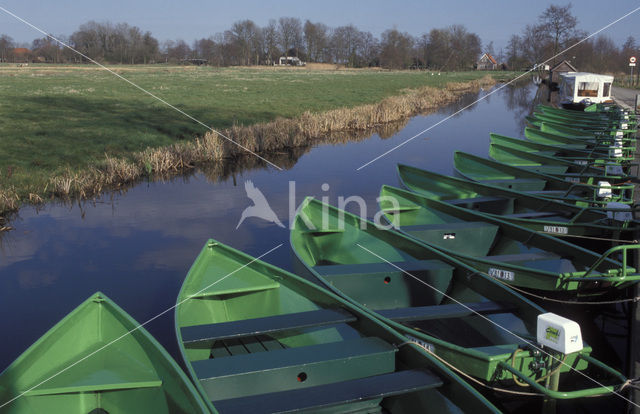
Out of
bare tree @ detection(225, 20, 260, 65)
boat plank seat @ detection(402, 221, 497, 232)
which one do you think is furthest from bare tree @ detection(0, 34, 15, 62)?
boat plank seat @ detection(402, 221, 497, 232)

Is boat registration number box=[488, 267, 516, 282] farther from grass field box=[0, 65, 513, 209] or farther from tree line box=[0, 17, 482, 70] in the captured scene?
tree line box=[0, 17, 482, 70]

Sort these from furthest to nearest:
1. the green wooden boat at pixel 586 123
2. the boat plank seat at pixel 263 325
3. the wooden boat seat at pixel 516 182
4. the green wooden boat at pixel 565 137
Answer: the green wooden boat at pixel 586 123 < the green wooden boat at pixel 565 137 < the wooden boat seat at pixel 516 182 < the boat plank seat at pixel 263 325

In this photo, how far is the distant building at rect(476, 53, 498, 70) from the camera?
101125 mm

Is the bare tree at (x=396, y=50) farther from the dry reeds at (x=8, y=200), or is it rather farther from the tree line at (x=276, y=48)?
the dry reeds at (x=8, y=200)

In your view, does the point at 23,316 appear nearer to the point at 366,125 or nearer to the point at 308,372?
the point at 308,372

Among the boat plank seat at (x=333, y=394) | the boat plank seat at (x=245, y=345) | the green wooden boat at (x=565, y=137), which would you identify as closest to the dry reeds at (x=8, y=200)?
the boat plank seat at (x=245, y=345)

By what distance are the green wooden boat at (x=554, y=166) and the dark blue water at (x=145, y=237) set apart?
2.43 meters

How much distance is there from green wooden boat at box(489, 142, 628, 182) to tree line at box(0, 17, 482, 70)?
67.0m

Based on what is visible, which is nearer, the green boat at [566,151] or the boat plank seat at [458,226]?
the boat plank seat at [458,226]

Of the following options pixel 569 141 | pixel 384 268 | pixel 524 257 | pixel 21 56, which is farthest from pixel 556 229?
pixel 21 56

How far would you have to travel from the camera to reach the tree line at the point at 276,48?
82688 mm

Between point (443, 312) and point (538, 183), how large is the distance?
22.4 feet

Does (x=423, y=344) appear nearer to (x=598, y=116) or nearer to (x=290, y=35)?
(x=598, y=116)

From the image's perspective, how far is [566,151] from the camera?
1449 centimetres
